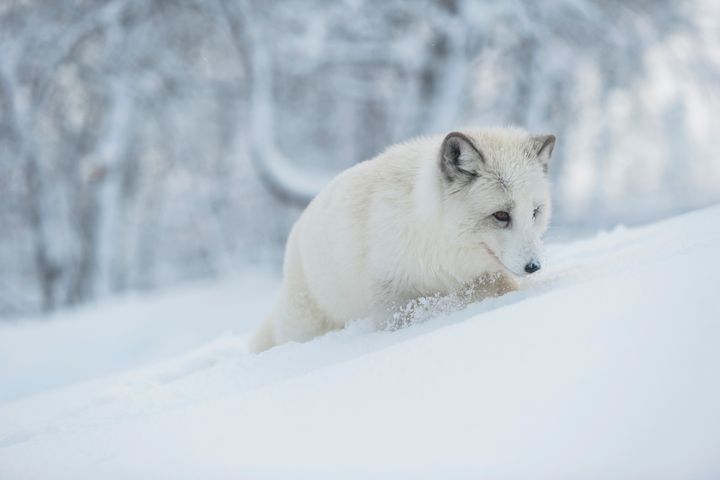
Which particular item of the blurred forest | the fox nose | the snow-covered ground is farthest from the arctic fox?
the blurred forest

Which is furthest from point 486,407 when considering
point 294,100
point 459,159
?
point 294,100

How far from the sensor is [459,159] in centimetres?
356

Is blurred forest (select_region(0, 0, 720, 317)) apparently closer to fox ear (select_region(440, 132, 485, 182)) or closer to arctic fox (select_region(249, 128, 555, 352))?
arctic fox (select_region(249, 128, 555, 352))

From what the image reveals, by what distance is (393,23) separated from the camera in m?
11.9

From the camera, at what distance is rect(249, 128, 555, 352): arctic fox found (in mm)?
3494

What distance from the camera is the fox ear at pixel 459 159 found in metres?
3.51

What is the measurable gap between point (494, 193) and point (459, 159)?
27 cm

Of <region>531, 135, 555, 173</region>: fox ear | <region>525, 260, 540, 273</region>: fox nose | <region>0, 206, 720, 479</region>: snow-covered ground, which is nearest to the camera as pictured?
<region>0, 206, 720, 479</region>: snow-covered ground

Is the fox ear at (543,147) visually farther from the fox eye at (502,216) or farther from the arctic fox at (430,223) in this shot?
the fox eye at (502,216)

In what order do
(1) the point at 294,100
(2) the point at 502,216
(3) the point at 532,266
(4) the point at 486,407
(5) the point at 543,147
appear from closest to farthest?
(4) the point at 486,407 → (3) the point at 532,266 → (2) the point at 502,216 → (5) the point at 543,147 → (1) the point at 294,100

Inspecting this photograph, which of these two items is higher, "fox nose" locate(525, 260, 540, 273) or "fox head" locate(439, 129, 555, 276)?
"fox head" locate(439, 129, 555, 276)

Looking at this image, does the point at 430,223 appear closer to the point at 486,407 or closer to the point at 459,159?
the point at 459,159

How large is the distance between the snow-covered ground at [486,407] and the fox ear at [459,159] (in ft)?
2.41

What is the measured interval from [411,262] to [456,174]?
0.57 meters
